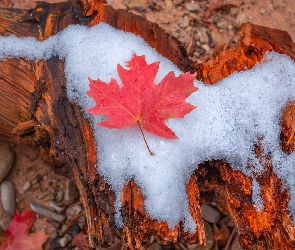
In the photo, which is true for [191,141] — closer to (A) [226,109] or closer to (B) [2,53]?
(A) [226,109]

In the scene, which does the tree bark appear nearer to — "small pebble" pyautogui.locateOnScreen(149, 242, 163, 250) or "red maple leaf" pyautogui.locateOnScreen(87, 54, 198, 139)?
"red maple leaf" pyautogui.locateOnScreen(87, 54, 198, 139)

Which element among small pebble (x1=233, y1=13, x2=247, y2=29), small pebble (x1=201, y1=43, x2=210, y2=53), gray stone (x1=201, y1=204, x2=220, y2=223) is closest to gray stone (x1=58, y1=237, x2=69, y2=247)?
gray stone (x1=201, y1=204, x2=220, y2=223)


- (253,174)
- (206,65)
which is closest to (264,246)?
(253,174)

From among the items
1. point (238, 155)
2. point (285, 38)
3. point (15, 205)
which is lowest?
point (15, 205)

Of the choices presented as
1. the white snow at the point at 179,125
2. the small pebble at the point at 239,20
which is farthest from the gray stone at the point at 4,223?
the small pebble at the point at 239,20

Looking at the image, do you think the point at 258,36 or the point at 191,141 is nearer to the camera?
the point at 191,141

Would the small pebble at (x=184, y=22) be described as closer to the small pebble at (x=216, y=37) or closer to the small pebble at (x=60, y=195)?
the small pebble at (x=216, y=37)
